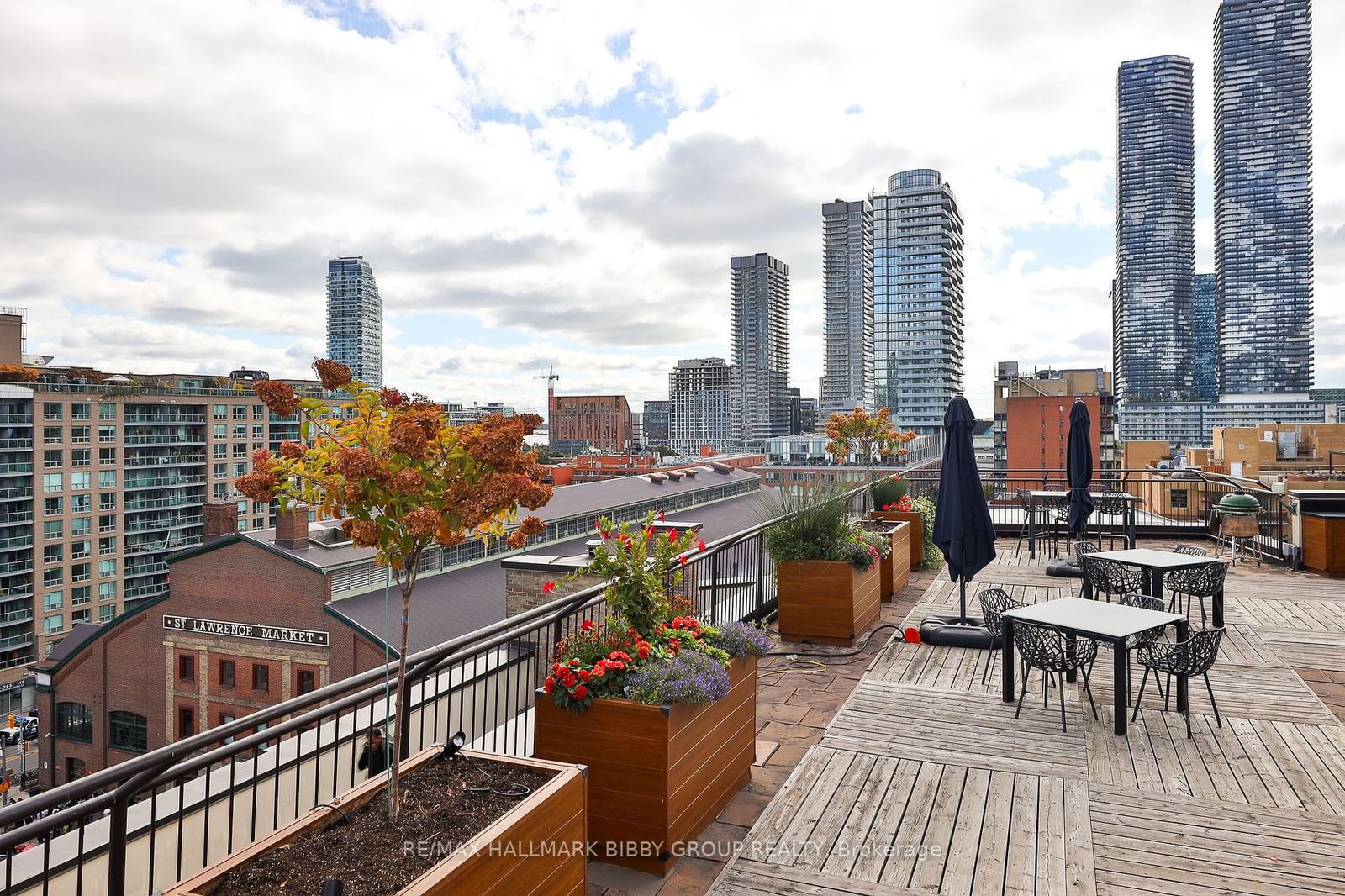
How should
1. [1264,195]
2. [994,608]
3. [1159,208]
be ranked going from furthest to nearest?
[1159,208]
[1264,195]
[994,608]

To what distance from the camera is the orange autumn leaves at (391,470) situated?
7.00 ft

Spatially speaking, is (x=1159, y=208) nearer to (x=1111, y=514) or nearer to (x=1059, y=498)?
(x=1111, y=514)

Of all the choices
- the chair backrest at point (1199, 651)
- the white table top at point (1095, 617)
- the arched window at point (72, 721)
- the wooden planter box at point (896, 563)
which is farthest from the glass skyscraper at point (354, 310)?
the chair backrest at point (1199, 651)

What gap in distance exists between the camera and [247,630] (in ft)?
84.9

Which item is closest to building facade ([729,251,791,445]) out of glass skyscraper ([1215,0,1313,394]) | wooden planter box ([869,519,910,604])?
glass skyscraper ([1215,0,1313,394])

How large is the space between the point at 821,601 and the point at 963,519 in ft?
4.45

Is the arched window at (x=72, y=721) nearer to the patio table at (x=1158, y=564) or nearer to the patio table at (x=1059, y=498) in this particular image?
the patio table at (x=1059, y=498)

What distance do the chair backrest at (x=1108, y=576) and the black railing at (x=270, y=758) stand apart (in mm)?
2986

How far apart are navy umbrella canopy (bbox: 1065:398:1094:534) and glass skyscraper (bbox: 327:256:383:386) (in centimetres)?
11678

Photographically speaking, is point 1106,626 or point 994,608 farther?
point 994,608

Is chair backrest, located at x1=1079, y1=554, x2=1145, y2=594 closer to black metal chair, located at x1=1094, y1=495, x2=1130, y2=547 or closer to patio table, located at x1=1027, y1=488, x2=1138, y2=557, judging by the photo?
patio table, located at x1=1027, y1=488, x2=1138, y2=557

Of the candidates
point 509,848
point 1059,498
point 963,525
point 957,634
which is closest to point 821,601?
point 957,634

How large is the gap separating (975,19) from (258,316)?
9938 centimetres

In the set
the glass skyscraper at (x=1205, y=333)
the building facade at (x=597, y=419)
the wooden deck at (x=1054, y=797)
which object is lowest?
the wooden deck at (x=1054, y=797)
